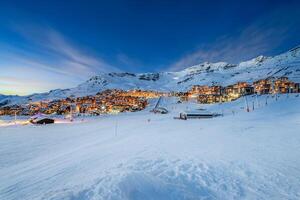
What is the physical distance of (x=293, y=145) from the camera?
1009cm

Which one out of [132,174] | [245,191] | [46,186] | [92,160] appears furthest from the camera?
[92,160]

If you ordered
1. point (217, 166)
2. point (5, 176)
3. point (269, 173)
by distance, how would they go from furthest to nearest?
point (5, 176) → point (217, 166) → point (269, 173)

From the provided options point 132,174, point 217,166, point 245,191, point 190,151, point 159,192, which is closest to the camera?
point 159,192

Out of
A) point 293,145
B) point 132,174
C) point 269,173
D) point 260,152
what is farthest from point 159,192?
point 293,145

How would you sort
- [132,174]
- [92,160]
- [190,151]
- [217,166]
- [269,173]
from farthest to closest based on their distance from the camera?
[190,151] < [92,160] < [217,166] < [269,173] < [132,174]

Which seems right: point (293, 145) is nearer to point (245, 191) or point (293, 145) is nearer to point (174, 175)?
point (245, 191)

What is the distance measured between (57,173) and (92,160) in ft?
5.36

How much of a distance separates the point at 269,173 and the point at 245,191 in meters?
1.80

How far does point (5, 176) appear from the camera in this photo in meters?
8.16

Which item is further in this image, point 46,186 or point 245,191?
point 46,186

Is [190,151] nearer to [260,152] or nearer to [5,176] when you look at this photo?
[260,152]

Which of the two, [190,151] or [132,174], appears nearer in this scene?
[132,174]

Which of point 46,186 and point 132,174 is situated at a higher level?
point 132,174

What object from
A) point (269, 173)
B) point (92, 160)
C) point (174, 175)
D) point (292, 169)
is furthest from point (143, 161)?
point (292, 169)
